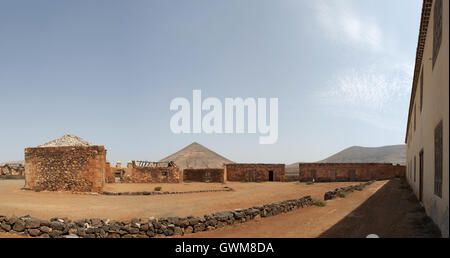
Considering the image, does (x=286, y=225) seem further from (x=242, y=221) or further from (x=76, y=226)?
(x=76, y=226)

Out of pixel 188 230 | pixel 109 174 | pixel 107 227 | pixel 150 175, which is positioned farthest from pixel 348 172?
pixel 107 227

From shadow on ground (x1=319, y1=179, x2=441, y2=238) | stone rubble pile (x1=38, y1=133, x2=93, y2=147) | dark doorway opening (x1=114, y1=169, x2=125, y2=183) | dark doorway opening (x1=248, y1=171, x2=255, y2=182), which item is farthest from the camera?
dark doorway opening (x1=248, y1=171, x2=255, y2=182)

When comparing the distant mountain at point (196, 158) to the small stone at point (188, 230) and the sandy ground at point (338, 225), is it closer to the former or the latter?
the sandy ground at point (338, 225)

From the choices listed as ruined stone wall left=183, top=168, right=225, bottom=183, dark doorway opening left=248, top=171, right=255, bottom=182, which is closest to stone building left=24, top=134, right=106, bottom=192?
ruined stone wall left=183, top=168, right=225, bottom=183

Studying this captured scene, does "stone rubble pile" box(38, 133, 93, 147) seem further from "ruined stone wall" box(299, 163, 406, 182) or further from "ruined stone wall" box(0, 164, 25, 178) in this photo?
"ruined stone wall" box(299, 163, 406, 182)

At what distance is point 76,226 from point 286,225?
6457 millimetres

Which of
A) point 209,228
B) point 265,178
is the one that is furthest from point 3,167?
point 209,228

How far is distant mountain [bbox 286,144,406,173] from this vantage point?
347ft

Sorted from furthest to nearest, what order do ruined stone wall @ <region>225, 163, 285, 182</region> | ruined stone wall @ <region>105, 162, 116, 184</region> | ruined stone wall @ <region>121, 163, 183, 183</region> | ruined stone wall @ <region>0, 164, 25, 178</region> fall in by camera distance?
ruined stone wall @ <region>225, 163, 285, 182</region>
ruined stone wall @ <region>0, 164, 25, 178</region>
ruined stone wall @ <region>121, 163, 183, 183</region>
ruined stone wall @ <region>105, 162, 116, 184</region>

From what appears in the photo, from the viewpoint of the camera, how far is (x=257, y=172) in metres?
36.2

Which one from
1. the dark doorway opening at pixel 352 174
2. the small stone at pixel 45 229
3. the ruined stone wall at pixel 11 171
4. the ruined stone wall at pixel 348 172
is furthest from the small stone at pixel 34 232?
the dark doorway opening at pixel 352 174

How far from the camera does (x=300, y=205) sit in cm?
1236

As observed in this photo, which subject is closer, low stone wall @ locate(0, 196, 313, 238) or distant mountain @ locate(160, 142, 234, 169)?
low stone wall @ locate(0, 196, 313, 238)
